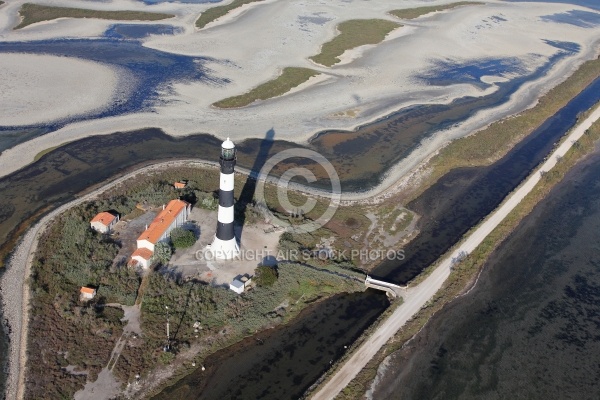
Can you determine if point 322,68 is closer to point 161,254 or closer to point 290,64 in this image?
point 290,64

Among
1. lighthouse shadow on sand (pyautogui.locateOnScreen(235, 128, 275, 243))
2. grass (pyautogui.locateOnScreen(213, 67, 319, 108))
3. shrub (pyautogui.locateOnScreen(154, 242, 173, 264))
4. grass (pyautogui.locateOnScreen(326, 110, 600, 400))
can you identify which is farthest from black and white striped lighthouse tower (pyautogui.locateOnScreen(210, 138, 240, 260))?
grass (pyautogui.locateOnScreen(213, 67, 319, 108))

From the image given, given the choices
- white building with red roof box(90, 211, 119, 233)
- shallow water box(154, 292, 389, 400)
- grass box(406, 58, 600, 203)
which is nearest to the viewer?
shallow water box(154, 292, 389, 400)

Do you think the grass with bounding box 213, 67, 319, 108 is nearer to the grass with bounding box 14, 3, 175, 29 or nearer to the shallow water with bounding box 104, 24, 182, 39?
the shallow water with bounding box 104, 24, 182, 39

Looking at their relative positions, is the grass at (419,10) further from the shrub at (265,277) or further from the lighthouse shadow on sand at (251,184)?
the shrub at (265,277)

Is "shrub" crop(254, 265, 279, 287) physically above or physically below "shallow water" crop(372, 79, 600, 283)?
above

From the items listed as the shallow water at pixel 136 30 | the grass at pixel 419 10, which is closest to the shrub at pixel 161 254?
the shallow water at pixel 136 30

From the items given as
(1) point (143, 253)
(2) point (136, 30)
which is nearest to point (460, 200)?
(1) point (143, 253)

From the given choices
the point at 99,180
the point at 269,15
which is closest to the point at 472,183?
the point at 99,180
